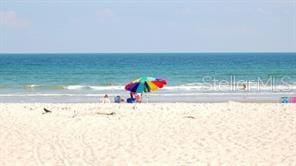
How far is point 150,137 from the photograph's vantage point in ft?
42.5

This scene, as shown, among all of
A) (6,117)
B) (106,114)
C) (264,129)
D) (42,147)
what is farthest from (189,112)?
(42,147)

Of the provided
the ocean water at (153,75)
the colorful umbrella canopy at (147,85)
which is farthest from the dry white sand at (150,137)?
the ocean water at (153,75)

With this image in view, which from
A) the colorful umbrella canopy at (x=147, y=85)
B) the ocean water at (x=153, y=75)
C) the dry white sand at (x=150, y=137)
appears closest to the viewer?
the dry white sand at (x=150, y=137)

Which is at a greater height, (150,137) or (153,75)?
(153,75)

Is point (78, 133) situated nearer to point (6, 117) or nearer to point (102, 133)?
point (102, 133)

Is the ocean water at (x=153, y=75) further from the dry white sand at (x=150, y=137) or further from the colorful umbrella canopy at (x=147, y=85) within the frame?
the dry white sand at (x=150, y=137)

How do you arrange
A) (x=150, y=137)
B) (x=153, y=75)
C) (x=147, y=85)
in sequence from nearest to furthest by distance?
(x=150, y=137)
(x=147, y=85)
(x=153, y=75)

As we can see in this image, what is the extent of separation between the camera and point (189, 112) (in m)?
17.5

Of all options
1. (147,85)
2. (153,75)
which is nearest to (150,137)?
(147,85)

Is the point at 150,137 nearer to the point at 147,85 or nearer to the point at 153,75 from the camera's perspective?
the point at 147,85

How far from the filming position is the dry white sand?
10.8 meters

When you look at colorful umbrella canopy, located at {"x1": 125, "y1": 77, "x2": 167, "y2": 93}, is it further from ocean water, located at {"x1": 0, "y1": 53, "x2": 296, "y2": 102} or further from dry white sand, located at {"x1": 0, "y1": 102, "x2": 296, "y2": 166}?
ocean water, located at {"x1": 0, "y1": 53, "x2": 296, "y2": 102}

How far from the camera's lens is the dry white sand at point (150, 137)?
35.6 feet

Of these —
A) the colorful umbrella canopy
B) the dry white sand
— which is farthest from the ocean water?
the dry white sand
